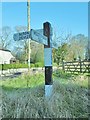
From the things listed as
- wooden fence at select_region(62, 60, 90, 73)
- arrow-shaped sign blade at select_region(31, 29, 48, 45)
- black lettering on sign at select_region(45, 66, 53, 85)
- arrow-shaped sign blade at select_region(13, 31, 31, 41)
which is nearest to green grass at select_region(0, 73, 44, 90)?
black lettering on sign at select_region(45, 66, 53, 85)

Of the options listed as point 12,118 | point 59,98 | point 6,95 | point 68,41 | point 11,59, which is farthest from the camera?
point 11,59

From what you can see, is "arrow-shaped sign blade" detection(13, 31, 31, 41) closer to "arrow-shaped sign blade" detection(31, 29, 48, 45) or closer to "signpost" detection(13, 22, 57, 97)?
"arrow-shaped sign blade" detection(31, 29, 48, 45)

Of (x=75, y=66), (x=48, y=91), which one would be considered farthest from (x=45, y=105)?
(x=75, y=66)

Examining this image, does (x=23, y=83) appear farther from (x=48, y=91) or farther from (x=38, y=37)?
(x=38, y=37)

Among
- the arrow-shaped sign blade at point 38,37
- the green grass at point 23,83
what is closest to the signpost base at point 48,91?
the arrow-shaped sign blade at point 38,37

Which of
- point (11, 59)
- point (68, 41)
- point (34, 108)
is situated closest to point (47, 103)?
point (34, 108)

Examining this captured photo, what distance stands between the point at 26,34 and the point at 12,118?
98 centimetres

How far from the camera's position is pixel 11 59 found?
21.7 m

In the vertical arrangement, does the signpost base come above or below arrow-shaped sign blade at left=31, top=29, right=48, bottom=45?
below

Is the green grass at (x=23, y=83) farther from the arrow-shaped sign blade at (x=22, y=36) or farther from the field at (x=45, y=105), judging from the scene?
the arrow-shaped sign blade at (x=22, y=36)

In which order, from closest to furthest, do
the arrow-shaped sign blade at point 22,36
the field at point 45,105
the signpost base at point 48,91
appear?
the field at point 45,105, the arrow-shaped sign blade at point 22,36, the signpost base at point 48,91

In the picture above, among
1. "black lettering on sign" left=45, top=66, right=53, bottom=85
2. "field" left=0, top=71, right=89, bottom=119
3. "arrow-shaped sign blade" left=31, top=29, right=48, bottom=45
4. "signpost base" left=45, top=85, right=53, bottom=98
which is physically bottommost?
"field" left=0, top=71, right=89, bottom=119

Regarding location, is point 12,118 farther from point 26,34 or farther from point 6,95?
point 26,34

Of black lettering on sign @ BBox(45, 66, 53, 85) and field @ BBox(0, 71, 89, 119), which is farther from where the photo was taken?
black lettering on sign @ BBox(45, 66, 53, 85)
